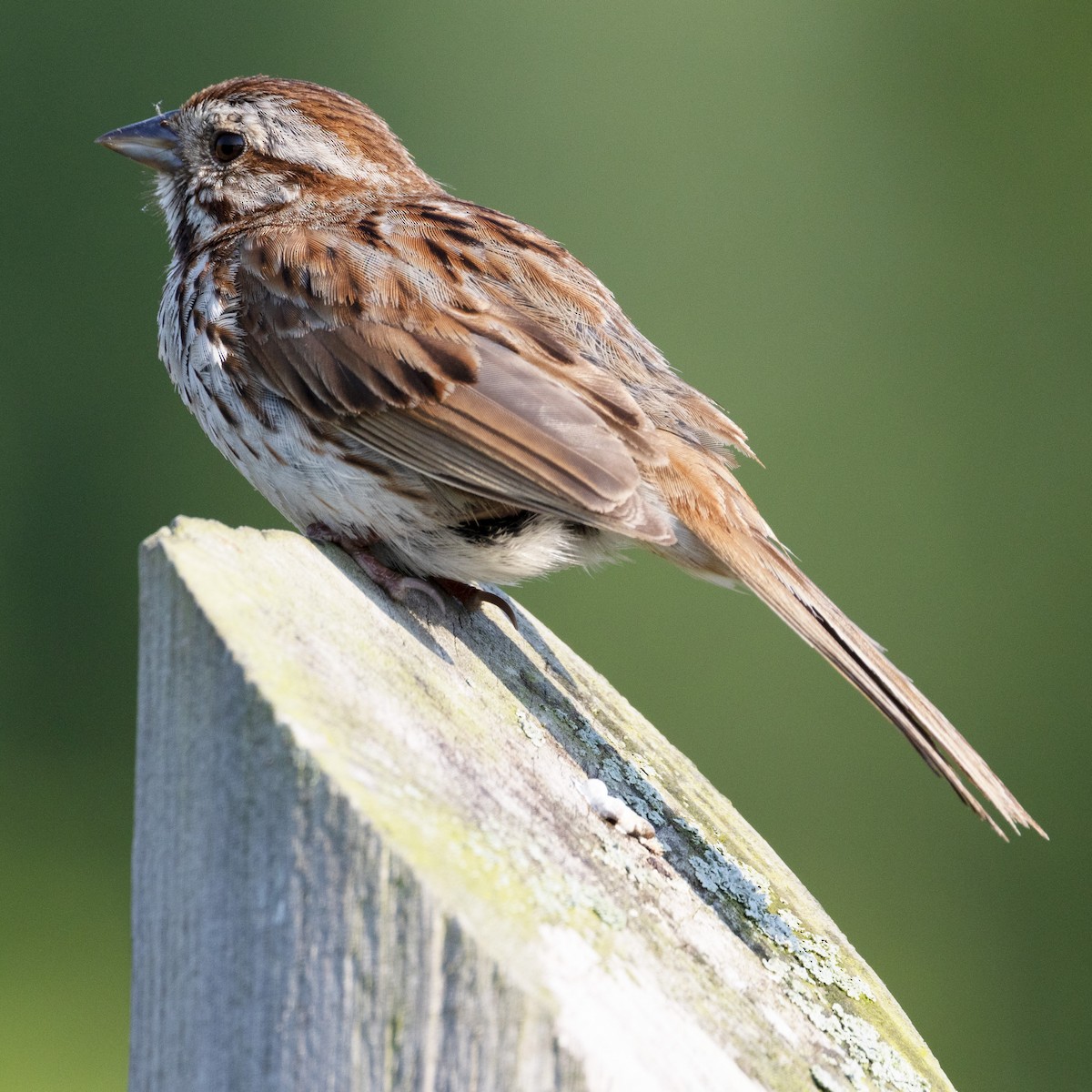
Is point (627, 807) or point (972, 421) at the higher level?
point (972, 421)

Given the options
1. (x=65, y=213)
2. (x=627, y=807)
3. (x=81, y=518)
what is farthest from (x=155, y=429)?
(x=627, y=807)

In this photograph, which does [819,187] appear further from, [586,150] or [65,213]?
[65,213]

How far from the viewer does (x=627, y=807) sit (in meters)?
2.01

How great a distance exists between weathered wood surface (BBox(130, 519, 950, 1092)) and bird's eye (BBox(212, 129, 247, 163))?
1835 millimetres

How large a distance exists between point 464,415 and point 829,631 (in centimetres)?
67

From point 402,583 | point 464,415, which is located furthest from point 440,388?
point 402,583

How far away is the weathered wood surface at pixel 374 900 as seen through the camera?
53.7 inches

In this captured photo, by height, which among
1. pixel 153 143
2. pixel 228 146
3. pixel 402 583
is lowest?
pixel 402 583

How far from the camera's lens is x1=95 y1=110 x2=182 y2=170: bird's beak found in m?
3.56

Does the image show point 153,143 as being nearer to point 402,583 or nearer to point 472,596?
point 472,596

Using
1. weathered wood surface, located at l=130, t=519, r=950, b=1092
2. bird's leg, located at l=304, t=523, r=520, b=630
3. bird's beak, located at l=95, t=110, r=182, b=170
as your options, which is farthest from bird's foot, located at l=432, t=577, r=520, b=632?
bird's beak, located at l=95, t=110, r=182, b=170

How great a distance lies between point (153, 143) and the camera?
11.7ft

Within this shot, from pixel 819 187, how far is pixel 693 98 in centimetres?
65

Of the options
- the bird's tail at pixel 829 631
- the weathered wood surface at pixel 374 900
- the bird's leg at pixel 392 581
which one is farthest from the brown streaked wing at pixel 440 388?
the weathered wood surface at pixel 374 900
